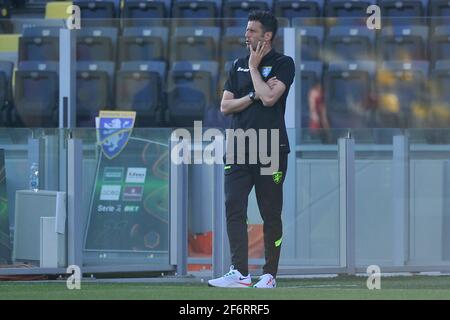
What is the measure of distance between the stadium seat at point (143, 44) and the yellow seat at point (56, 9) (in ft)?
9.28

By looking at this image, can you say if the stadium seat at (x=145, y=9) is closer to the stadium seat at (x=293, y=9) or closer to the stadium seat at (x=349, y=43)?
the stadium seat at (x=293, y=9)

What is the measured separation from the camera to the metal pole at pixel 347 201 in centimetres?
1040

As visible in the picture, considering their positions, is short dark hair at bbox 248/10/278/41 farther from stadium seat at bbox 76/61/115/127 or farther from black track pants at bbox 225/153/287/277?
stadium seat at bbox 76/61/115/127

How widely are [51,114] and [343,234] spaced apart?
3.16 metres

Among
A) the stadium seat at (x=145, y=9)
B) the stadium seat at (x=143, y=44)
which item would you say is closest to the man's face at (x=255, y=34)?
the stadium seat at (x=143, y=44)

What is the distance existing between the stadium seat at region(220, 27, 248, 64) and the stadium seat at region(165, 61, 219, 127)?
17 centimetres

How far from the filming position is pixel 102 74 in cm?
1163

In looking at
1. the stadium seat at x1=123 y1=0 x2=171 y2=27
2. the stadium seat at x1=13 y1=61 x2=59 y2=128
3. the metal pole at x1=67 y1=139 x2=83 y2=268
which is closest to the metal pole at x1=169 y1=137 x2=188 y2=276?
the metal pole at x1=67 y1=139 x2=83 y2=268

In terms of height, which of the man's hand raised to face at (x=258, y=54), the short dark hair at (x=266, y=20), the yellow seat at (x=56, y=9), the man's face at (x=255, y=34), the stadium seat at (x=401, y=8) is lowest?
the man's hand raised to face at (x=258, y=54)

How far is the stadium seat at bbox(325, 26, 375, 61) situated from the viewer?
11148 mm

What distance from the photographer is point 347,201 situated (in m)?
10.5

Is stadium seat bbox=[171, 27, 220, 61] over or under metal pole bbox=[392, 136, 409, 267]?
over
